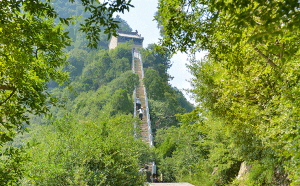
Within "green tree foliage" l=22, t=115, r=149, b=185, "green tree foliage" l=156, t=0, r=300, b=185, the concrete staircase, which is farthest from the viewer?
the concrete staircase

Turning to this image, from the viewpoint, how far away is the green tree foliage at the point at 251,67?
1.90 metres

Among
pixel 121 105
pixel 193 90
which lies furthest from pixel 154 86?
pixel 193 90

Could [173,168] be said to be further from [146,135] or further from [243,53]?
[243,53]

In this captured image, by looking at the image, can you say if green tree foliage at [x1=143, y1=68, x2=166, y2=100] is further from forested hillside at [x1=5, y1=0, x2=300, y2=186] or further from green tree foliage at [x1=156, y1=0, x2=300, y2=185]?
green tree foliage at [x1=156, y1=0, x2=300, y2=185]

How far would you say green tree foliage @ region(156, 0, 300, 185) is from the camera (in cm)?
190

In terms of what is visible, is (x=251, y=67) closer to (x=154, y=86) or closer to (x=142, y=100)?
(x=142, y=100)

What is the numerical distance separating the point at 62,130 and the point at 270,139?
7335 millimetres

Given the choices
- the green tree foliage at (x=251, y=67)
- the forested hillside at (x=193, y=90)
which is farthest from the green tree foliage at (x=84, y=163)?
the green tree foliage at (x=251, y=67)

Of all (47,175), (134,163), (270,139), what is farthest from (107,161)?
(270,139)

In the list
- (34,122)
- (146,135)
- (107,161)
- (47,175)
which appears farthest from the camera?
(34,122)

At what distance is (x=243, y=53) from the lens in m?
5.39

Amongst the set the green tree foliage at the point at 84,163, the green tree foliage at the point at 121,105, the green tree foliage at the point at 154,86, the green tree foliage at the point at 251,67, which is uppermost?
the green tree foliage at the point at 154,86

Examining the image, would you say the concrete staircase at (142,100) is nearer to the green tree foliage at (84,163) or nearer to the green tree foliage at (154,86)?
the green tree foliage at (154,86)

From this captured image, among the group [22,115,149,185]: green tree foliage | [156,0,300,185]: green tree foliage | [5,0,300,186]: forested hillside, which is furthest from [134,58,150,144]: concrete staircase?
[156,0,300,185]: green tree foliage
